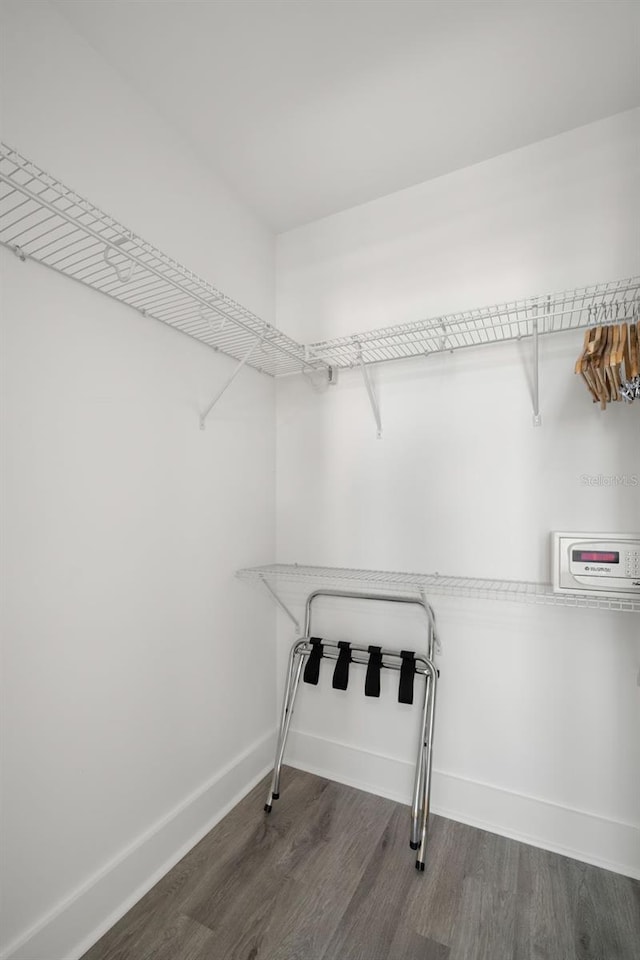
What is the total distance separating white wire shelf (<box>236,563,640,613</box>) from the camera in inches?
61.6

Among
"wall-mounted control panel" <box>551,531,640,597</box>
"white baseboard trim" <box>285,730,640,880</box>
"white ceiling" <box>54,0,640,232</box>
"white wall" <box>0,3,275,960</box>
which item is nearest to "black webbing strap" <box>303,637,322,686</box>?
"white wall" <box>0,3,275,960</box>

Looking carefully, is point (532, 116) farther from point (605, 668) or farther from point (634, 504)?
point (605, 668)

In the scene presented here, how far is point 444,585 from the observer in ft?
5.75

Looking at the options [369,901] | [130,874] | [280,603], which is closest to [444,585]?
[280,603]

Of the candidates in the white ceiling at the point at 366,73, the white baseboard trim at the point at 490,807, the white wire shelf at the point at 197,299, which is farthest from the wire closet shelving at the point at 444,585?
the white ceiling at the point at 366,73

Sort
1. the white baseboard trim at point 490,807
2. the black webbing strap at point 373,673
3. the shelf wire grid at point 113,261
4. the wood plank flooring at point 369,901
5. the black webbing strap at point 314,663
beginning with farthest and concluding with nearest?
the black webbing strap at point 314,663
the black webbing strap at point 373,673
the white baseboard trim at point 490,807
the wood plank flooring at point 369,901
the shelf wire grid at point 113,261

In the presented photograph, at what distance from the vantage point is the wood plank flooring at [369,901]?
4.50 ft

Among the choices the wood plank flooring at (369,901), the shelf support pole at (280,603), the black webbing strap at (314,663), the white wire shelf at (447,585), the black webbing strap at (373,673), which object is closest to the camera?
the wood plank flooring at (369,901)

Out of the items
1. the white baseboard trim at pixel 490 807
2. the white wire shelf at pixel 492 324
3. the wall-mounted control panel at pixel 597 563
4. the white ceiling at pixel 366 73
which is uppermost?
the white ceiling at pixel 366 73

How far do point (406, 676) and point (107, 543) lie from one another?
1260 millimetres

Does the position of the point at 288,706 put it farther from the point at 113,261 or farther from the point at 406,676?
the point at 113,261

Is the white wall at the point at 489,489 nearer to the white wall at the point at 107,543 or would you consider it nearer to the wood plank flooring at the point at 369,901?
the wood plank flooring at the point at 369,901

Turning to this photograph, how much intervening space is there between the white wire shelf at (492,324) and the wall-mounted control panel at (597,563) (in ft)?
2.48

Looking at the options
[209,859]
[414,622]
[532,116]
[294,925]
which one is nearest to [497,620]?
[414,622]
